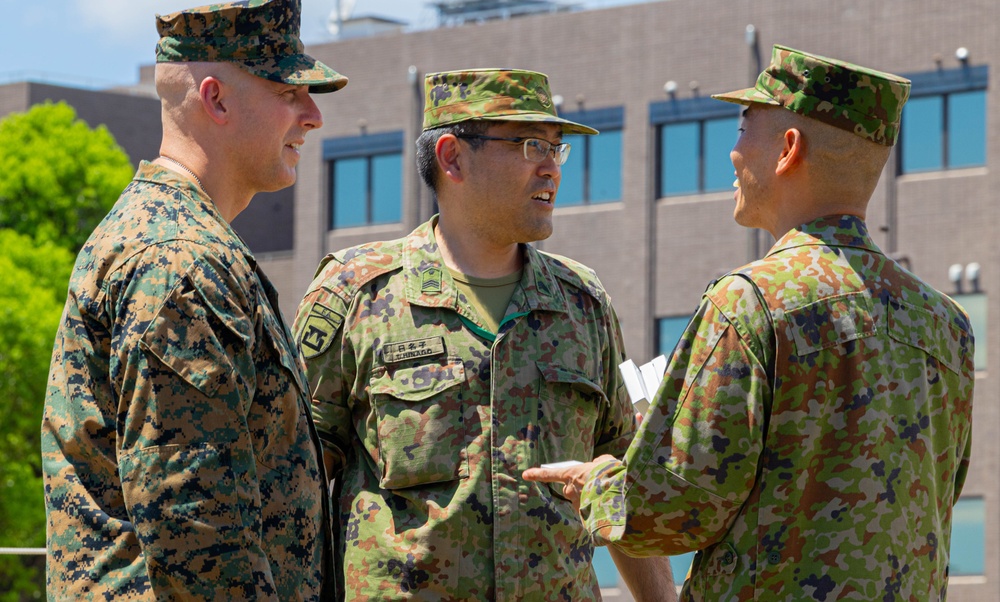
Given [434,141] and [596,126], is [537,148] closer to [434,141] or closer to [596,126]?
[434,141]

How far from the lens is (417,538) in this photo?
516 centimetres

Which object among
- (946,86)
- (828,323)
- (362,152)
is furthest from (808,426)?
(362,152)

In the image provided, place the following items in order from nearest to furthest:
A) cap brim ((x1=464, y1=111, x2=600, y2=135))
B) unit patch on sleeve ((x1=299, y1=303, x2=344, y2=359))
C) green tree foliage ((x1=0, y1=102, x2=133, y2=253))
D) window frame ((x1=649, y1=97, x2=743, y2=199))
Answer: unit patch on sleeve ((x1=299, y1=303, x2=344, y2=359)) → cap brim ((x1=464, y1=111, x2=600, y2=135)) → window frame ((x1=649, y1=97, x2=743, y2=199)) → green tree foliage ((x1=0, y1=102, x2=133, y2=253))

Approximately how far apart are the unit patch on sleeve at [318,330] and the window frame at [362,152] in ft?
92.4

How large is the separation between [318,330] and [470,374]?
1.74 feet

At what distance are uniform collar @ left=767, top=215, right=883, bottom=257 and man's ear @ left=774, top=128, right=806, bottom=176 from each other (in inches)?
A: 6.1

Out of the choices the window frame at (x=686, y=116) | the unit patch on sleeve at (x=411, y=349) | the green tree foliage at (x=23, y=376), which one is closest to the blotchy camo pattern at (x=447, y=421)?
the unit patch on sleeve at (x=411, y=349)

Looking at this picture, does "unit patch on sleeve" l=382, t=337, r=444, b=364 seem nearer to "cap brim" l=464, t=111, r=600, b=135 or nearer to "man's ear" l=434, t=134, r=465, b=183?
"man's ear" l=434, t=134, r=465, b=183

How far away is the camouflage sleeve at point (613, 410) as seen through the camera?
223 inches

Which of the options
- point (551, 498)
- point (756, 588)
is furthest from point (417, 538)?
point (756, 588)

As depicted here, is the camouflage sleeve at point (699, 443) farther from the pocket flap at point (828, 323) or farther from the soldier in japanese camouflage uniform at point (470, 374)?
the soldier in japanese camouflage uniform at point (470, 374)

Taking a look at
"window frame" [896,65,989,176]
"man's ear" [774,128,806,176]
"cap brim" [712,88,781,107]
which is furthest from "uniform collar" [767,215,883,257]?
"window frame" [896,65,989,176]

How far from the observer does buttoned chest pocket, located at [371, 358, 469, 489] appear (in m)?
5.21

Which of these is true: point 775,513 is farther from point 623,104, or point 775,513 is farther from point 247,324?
point 623,104
